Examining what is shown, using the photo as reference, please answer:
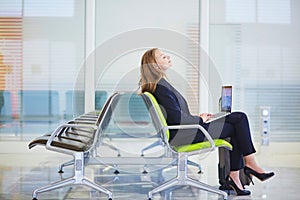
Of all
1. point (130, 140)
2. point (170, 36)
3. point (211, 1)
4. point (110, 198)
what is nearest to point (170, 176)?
point (110, 198)

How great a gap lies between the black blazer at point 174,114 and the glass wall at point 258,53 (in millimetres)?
2807

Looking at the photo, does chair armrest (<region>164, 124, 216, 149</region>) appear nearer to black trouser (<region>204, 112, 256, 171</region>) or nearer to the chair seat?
the chair seat

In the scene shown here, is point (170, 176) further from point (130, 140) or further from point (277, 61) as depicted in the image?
point (277, 61)

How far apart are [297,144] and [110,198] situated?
145 inches

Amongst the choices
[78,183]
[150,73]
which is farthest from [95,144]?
[150,73]

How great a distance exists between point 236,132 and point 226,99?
1.79 feet

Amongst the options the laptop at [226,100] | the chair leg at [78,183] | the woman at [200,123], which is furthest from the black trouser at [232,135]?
the chair leg at [78,183]

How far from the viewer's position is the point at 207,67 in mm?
6305

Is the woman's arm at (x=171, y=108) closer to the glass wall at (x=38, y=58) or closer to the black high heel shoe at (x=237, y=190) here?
the black high heel shoe at (x=237, y=190)

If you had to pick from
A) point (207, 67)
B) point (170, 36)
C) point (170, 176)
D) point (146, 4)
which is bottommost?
point (170, 176)

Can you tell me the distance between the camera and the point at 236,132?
359cm

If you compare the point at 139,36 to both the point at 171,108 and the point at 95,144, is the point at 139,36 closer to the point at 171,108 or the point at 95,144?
the point at 171,108

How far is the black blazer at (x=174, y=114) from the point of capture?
3.50 meters

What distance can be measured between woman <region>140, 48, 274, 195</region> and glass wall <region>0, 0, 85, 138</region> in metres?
2.73
